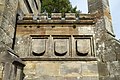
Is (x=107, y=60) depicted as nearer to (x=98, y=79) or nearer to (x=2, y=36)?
(x=98, y=79)

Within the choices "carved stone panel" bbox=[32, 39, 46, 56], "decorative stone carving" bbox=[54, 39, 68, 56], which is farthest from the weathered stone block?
"decorative stone carving" bbox=[54, 39, 68, 56]

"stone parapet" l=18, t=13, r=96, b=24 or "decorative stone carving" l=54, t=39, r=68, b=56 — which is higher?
"stone parapet" l=18, t=13, r=96, b=24

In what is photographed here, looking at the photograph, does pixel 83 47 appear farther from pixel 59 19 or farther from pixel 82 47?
pixel 59 19

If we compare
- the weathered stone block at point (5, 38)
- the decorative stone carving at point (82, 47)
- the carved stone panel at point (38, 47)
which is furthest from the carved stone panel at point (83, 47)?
the weathered stone block at point (5, 38)

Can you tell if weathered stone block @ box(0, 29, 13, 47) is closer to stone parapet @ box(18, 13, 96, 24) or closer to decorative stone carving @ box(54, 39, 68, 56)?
stone parapet @ box(18, 13, 96, 24)

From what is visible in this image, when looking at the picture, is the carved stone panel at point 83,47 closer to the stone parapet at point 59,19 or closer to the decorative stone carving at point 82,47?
the decorative stone carving at point 82,47

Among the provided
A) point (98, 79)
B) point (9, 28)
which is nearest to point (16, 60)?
point (9, 28)

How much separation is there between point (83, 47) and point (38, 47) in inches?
45.3

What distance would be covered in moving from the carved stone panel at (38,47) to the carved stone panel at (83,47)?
85cm

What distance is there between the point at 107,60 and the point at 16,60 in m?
2.23

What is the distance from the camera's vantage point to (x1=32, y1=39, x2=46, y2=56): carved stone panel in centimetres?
515

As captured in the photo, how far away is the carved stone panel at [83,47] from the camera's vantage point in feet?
16.8

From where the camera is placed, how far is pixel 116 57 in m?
5.07

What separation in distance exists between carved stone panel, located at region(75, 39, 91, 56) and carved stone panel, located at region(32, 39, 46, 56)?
85cm
